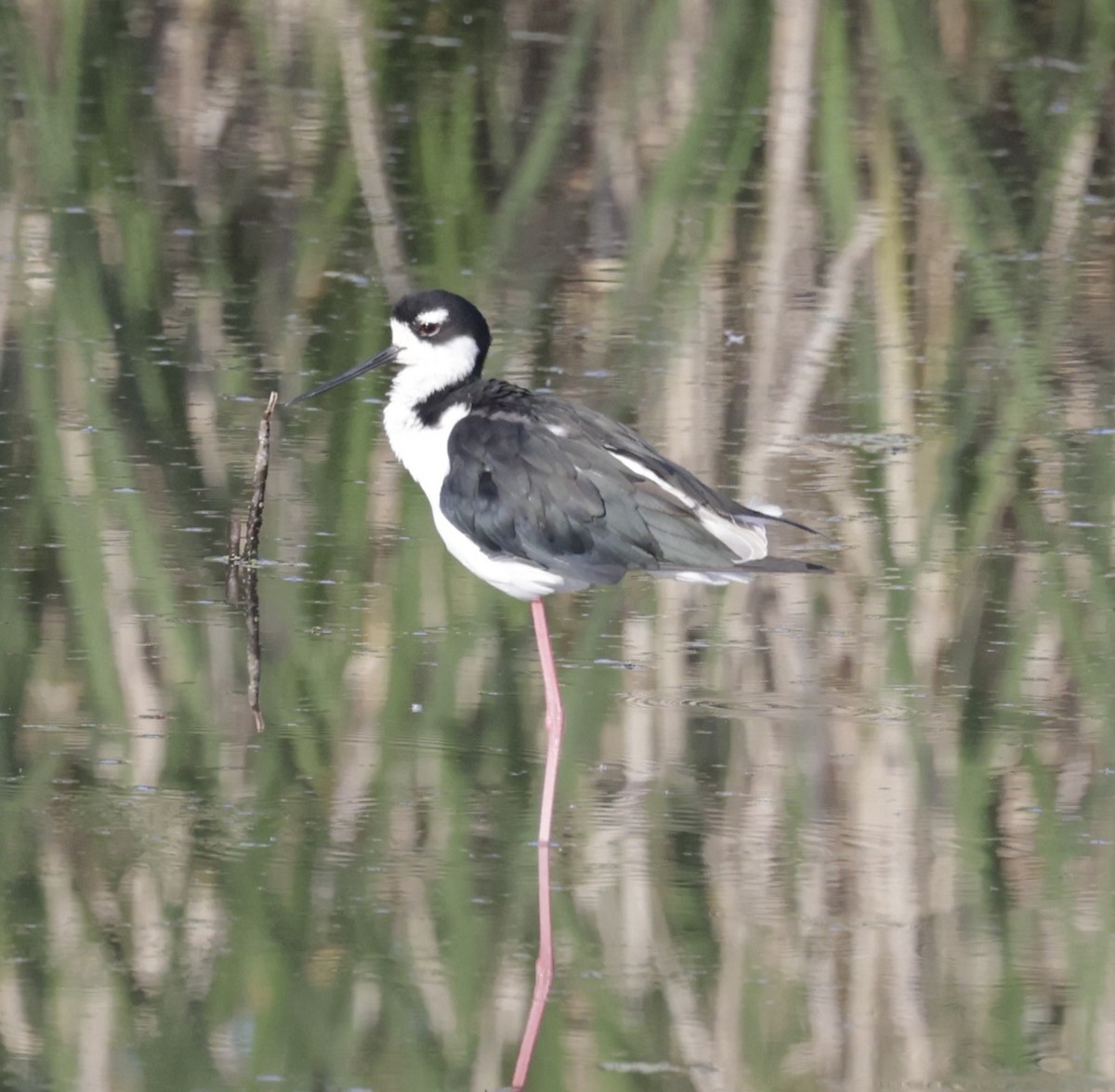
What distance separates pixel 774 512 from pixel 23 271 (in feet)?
10.5

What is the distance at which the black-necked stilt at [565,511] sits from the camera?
4.39 m

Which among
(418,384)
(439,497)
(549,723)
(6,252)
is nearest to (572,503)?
(439,497)

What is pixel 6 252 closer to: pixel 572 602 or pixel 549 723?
pixel 572 602

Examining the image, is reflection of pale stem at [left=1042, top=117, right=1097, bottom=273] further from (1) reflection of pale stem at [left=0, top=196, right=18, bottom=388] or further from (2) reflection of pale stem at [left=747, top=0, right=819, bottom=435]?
(1) reflection of pale stem at [left=0, top=196, right=18, bottom=388]

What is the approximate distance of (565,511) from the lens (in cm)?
443

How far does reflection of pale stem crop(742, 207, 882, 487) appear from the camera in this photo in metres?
6.06

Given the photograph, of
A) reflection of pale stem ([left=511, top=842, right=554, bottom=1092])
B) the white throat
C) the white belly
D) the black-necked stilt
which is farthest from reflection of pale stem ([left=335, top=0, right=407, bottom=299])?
reflection of pale stem ([left=511, top=842, right=554, bottom=1092])

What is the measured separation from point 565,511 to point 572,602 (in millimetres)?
798

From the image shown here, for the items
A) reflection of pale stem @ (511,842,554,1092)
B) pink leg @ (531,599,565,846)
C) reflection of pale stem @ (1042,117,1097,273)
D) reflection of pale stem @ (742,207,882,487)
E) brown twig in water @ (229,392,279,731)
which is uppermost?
reflection of pale stem @ (1042,117,1097,273)

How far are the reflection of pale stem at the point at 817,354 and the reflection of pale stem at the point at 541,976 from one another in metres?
2.05

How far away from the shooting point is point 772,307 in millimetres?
7191

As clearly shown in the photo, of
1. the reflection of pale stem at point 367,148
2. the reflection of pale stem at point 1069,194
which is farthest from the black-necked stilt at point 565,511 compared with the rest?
the reflection of pale stem at point 1069,194

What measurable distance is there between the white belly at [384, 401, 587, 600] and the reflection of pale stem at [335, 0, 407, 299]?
236 centimetres

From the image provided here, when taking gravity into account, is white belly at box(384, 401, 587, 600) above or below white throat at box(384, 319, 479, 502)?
below
